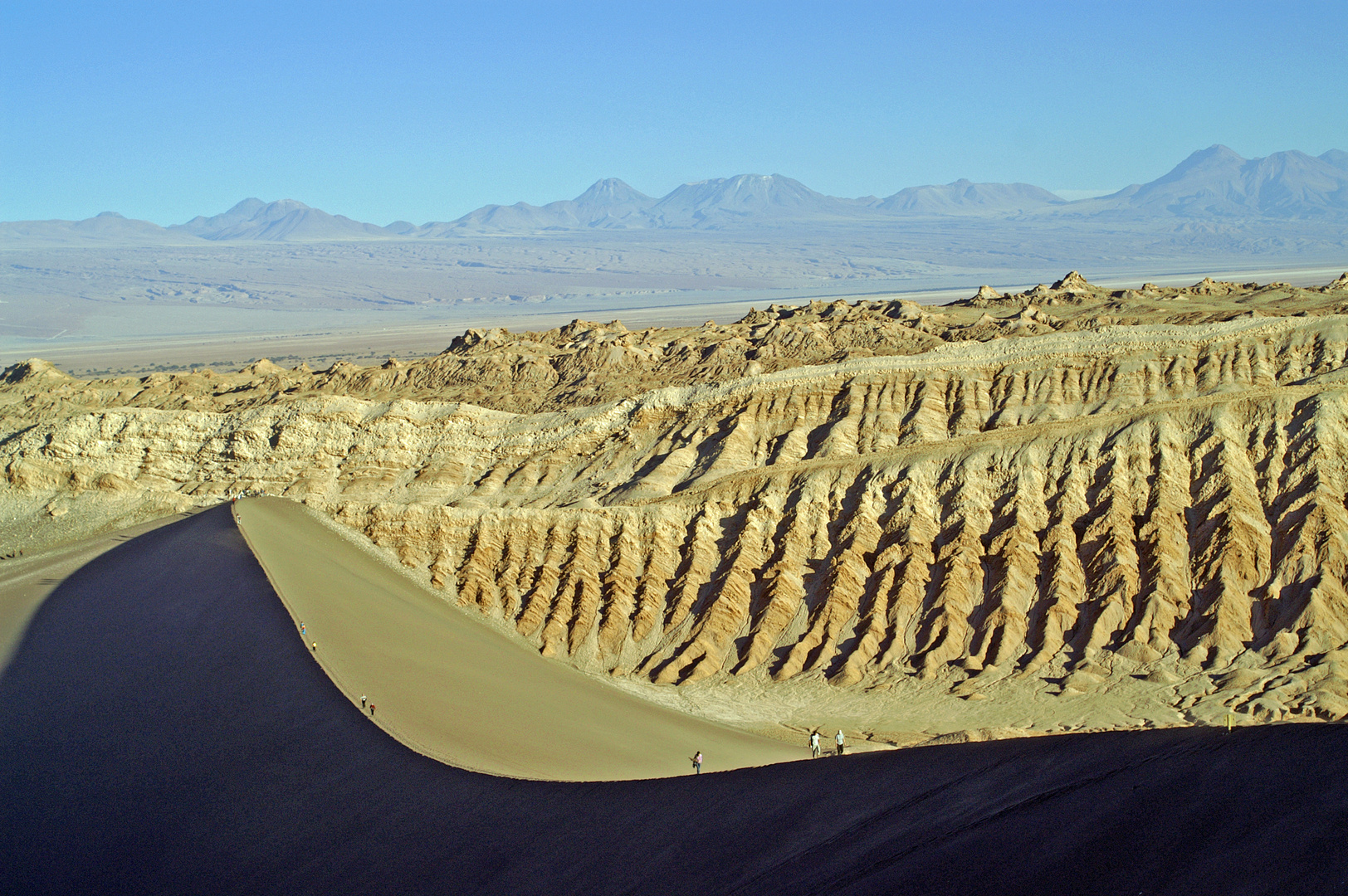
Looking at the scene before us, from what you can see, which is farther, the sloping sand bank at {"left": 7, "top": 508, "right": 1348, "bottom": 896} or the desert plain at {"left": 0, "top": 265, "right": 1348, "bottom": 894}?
the desert plain at {"left": 0, "top": 265, "right": 1348, "bottom": 894}

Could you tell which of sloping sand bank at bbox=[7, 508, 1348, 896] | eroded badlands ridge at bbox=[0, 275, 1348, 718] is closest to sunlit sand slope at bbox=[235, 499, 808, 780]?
sloping sand bank at bbox=[7, 508, 1348, 896]

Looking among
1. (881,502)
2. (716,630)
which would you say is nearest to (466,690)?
(716,630)

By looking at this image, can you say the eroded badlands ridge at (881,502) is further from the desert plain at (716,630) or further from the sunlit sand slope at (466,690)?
the sunlit sand slope at (466,690)

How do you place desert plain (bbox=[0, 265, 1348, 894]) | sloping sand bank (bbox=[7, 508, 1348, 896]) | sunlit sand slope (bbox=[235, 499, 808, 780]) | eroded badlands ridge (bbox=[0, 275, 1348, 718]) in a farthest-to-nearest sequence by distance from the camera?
1. eroded badlands ridge (bbox=[0, 275, 1348, 718])
2. sunlit sand slope (bbox=[235, 499, 808, 780])
3. desert plain (bbox=[0, 265, 1348, 894])
4. sloping sand bank (bbox=[7, 508, 1348, 896])

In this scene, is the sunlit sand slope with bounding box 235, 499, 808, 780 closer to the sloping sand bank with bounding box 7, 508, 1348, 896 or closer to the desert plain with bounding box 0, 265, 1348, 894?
the desert plain with bounding box 0, 265, 1348, 894

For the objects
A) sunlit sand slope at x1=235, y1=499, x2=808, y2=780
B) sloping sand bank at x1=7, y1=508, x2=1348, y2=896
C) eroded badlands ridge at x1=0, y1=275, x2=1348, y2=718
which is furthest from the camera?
eroded badlands ridge at x1=0, y1=275, x2=1348, y2=718

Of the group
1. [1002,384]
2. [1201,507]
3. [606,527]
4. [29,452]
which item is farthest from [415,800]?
[29,452]

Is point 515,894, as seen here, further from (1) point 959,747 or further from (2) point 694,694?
(2) point 694,694
